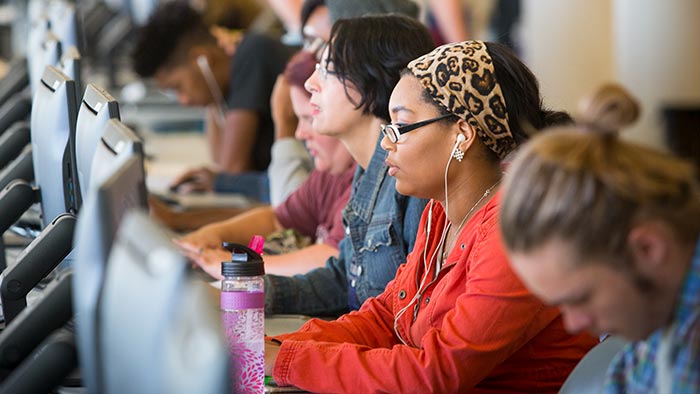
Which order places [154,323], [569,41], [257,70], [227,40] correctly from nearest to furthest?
[154,323] < [257,70] < [227,40] < [569,41]

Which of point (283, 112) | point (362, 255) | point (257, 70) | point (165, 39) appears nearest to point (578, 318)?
point (362, 255)

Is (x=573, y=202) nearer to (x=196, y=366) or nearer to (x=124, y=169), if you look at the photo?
(x=196, y=366)

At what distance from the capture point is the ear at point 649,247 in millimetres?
1099

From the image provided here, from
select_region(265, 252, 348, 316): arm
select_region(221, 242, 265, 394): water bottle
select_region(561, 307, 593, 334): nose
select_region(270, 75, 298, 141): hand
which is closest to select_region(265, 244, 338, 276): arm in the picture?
select_region(265, 252, 348, 316): arm

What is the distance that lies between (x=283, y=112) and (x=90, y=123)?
70.7 inches

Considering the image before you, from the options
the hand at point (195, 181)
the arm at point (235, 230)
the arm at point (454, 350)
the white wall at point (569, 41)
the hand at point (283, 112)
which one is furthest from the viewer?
the white wall at point (569, 41)

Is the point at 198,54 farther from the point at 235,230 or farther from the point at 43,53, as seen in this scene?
the point at 235,230

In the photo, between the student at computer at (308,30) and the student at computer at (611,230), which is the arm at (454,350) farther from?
the student at computer at (308,30)

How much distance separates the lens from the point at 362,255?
7.52 ft

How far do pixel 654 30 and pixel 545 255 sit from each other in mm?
6910

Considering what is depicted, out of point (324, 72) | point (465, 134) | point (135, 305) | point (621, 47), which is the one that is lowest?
point (135, 305)

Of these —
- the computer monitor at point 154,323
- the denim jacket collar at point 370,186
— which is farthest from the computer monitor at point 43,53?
the computer monitor at point 154,323

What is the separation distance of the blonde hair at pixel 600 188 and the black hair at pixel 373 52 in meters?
1.20

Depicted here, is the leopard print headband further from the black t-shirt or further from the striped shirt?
the black t-shirt
